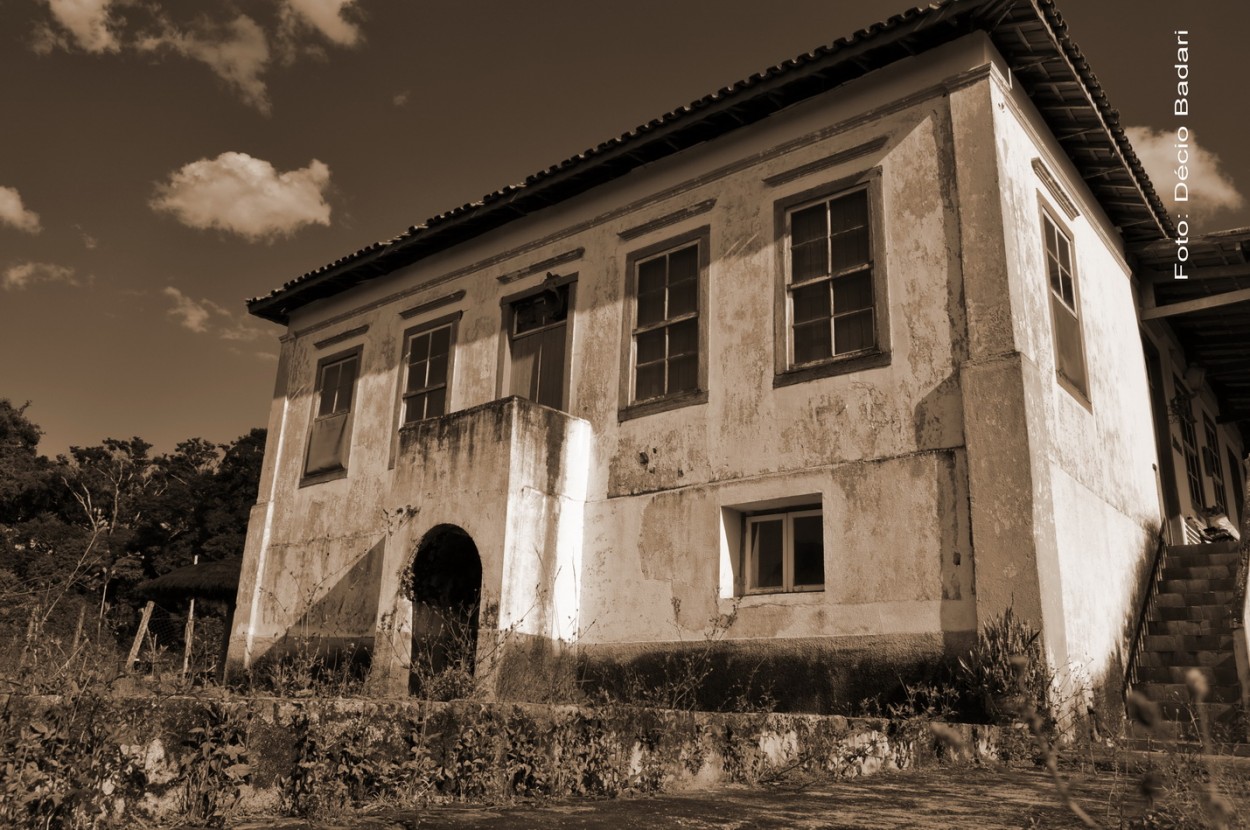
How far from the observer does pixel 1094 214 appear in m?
10.8

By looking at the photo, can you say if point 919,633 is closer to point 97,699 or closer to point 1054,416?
point 1054,416

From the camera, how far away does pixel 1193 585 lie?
32.8 feet

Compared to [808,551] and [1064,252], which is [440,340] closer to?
[808,551]

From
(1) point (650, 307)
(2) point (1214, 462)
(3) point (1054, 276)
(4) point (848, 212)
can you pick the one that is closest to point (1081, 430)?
(3) point (1054, 276)

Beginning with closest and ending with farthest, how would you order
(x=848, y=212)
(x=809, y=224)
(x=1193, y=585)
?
(x=848, y=212) < (x=809, y=224) < (x=1193, y=585)

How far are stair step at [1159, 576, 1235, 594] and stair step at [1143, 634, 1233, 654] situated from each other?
94 centimetres

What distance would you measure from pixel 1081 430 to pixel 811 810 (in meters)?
6.67

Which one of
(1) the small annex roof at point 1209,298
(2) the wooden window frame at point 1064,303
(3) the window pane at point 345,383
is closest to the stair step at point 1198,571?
(2) the wooden window frame at point 1064,303

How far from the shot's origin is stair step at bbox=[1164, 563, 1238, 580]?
32.3 ft

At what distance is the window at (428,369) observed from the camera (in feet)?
40.5

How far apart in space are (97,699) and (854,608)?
639cm

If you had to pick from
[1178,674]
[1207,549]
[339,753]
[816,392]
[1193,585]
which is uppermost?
[816,392]

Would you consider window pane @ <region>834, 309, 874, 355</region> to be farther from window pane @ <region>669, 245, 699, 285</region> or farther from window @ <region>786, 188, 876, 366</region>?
window pane @ <region>669, 245, 699, 285</region>

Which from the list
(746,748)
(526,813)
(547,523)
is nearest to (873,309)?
(547,523)
